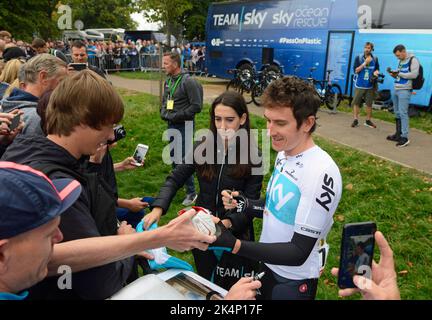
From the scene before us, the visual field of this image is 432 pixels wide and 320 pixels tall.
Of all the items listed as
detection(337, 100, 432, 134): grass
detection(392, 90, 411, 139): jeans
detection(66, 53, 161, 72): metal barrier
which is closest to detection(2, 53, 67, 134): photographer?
detection(392, 90, 411, 139): jeans

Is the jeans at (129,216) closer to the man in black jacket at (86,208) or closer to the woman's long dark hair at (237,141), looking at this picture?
the woman's long dark hair at (237,141)

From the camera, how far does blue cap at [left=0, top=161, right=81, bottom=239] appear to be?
1.18m

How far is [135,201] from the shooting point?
118 inches

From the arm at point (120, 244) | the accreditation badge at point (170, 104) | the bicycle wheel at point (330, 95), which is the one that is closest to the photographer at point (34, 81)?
the arm at point (120, 244)

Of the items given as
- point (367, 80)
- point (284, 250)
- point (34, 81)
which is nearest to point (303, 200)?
point (284, 250)

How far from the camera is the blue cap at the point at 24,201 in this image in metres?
1.18

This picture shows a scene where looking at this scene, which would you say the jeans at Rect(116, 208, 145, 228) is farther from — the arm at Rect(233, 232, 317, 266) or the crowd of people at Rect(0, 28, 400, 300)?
the arm at Rect(233, 232, 317, 266)

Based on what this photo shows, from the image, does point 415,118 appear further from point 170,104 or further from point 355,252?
point 355,252

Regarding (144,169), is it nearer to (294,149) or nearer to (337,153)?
(337,153)

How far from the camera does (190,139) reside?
6453mm

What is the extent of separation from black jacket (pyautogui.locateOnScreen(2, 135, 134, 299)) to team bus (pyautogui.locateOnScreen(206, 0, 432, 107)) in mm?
12276

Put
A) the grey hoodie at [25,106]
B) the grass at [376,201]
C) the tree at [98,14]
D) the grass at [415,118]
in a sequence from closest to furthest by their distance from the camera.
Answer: the grey hoodie at [25,106] → the grass at [376,201] → the grass at [415,118] → the tree at [98,14]
